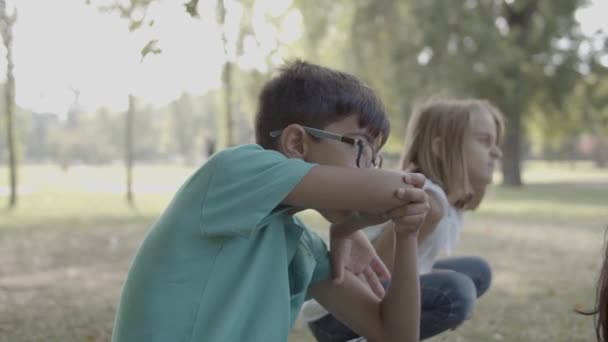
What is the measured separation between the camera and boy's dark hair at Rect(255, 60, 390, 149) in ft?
5.28

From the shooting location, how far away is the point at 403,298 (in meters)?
1.81

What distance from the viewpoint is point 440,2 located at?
71.6ft

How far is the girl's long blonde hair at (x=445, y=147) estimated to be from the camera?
2686mm

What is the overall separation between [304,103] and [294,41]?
18.0 metres

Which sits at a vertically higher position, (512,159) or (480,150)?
(480,150)

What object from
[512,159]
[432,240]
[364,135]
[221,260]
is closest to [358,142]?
[364,135]

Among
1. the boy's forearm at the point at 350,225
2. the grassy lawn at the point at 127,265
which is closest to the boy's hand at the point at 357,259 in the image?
the boy's forearm at the point at 350,225

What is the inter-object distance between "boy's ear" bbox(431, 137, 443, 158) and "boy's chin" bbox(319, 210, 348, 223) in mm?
1139

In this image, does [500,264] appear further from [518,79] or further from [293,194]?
[518,79]

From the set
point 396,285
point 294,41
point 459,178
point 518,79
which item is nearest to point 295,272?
point 396,285

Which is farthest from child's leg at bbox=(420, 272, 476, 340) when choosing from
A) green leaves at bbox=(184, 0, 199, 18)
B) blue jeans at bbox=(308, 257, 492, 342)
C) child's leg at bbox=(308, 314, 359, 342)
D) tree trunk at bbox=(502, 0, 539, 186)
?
tree trunk at bbox=(502, 0, 539, 186)

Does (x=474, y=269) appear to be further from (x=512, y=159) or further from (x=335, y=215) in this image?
(x=512, y=159)

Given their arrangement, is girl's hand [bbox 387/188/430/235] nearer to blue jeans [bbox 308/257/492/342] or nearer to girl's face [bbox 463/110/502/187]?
blue jeans [bbox 308/257/492/342]

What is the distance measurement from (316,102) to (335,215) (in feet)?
0.88
